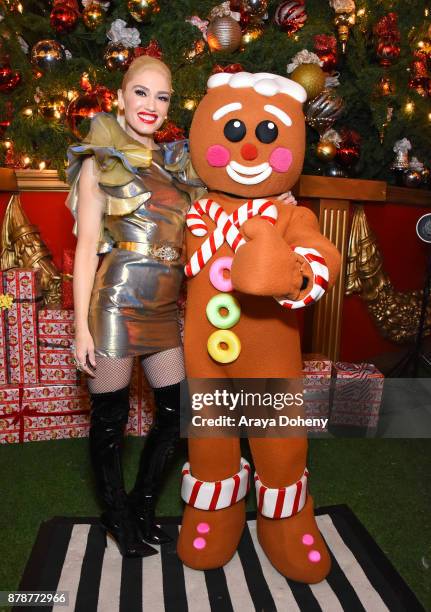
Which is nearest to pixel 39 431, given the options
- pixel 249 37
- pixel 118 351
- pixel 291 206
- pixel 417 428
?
pixel 118 351

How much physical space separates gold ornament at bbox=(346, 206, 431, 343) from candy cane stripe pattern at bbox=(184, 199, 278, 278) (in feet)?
6.29

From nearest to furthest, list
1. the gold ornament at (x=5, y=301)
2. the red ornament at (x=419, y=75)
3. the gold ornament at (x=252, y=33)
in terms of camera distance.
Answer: the gold ornament at (x=5, y=301) → the gold ornament at (x=252, y=33) → the red ornament at (x=419, y=75)

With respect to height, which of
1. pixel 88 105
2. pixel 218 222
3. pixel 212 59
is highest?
pixel 212 59

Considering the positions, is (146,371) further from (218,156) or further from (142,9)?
(142,9)

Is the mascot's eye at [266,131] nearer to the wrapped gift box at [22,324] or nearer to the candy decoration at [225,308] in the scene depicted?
the candy decoration at [225,308]

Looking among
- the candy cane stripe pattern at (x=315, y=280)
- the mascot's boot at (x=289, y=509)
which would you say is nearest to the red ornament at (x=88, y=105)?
the candy cane stripe pattern at (x=315, y=280)

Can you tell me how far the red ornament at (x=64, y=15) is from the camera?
256cm

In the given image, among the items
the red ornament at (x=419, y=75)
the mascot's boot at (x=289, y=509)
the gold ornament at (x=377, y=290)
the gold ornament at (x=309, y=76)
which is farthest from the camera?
the gold ornament at (x=377, y=290)

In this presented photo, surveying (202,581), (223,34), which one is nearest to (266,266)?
(202,581)

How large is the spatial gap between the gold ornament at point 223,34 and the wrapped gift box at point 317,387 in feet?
4.92

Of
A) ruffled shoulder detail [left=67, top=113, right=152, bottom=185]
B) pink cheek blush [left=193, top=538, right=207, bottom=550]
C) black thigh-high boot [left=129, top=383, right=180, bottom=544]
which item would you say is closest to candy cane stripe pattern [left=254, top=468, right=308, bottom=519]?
pink cheek blush [left=193, top=538, right=207, bottom=550]

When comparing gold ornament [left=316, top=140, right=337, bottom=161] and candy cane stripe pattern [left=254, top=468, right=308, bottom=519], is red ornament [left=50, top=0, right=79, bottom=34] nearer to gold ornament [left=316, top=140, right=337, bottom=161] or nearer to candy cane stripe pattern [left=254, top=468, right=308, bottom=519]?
gold ornament [left=316, top=140, right=337, bottom=161]

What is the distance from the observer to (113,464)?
1.66 metres

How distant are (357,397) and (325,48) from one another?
1703 millimetres
